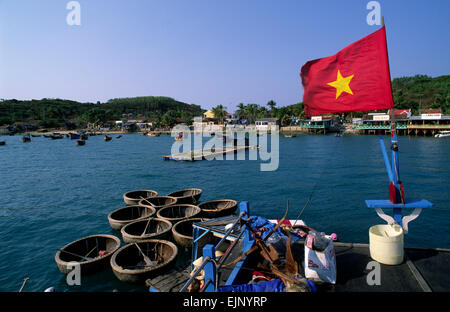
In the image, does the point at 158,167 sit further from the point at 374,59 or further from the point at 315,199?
the point at 374,59

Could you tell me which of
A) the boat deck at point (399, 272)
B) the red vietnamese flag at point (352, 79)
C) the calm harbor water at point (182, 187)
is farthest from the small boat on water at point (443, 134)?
the boat deck at point (399, 272)

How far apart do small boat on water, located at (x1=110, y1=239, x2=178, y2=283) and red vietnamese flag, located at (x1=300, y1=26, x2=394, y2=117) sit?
802 centimetres

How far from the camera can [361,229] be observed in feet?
54.4

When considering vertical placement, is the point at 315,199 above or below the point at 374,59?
below

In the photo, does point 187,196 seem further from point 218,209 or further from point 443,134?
point 443,134

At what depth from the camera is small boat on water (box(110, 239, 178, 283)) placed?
1028cm

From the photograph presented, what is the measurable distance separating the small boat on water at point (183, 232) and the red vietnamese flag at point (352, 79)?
330 inches

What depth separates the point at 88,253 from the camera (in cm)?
1270

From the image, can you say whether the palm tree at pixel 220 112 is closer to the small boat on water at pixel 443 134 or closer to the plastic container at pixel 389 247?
the small boat on water at pixel 443 134

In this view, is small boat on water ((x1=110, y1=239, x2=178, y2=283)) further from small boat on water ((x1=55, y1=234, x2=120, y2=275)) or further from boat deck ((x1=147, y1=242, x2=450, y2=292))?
boat deck ((x1=147, y1=242, x2=450, y2=292))

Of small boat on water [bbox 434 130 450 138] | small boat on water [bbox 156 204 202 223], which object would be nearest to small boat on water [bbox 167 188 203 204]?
small boat on water [bbox 156 204 202 223]

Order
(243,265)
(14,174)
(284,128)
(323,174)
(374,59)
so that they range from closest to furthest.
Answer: (243,265) < (374,59) < (323,174) < (14,174) < (284,128)

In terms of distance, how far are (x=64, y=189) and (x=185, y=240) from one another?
2137cm
